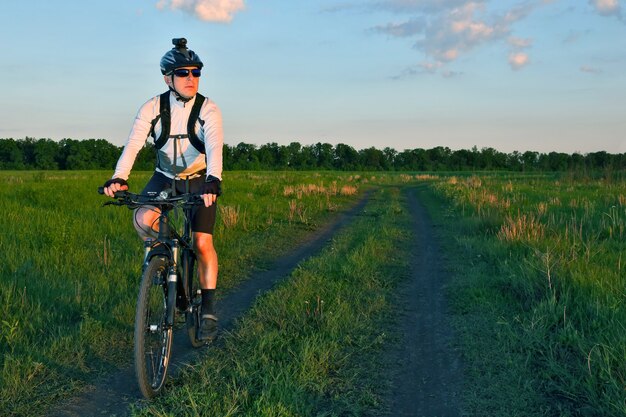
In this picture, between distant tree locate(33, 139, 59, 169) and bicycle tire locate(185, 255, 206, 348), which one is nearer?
bicycle tire locate(185, 255, 206, 348)

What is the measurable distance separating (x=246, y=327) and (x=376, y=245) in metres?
4.94

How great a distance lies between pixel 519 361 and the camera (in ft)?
13.6

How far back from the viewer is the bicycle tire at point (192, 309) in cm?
432

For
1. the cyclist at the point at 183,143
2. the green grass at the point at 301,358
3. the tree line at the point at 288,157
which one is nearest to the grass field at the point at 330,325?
the green grass at the point at 301,358

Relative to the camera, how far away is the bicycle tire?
14.2 ft

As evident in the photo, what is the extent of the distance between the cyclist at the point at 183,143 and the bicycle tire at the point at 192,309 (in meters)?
0.07

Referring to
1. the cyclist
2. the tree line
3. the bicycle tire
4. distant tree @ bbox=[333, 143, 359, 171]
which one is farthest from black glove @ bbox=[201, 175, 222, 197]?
distant tree @ bbox=[333, 143, 359, 171]

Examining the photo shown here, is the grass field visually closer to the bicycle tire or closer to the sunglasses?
Answer: the bicycle tire

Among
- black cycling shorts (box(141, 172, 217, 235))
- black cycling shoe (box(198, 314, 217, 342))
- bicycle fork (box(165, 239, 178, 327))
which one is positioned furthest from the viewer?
black cycling shoe (box(198, 314, 217, 342))

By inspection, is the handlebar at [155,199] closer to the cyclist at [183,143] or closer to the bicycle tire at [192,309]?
the cyclist at [183,143]

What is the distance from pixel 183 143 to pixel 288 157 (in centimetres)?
11186

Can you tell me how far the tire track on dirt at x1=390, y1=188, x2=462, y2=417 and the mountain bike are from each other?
1674 mm

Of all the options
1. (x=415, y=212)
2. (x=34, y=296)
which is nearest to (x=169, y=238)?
(x=34, y=296)

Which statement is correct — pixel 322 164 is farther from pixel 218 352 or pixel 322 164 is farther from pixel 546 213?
pixel 218 352
